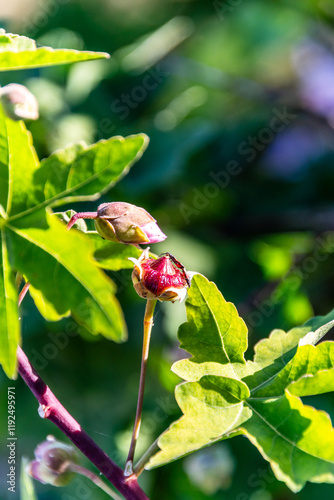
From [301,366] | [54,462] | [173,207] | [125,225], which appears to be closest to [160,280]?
[125,225]

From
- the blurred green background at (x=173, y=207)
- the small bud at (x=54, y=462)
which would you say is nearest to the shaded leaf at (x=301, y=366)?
the small bud at (x=54, y=462)

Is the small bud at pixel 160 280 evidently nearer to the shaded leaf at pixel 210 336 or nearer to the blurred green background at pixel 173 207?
the shaded leaf at pixel 210 336

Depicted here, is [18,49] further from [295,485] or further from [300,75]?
[300,75]

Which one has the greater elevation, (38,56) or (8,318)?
(38,56)

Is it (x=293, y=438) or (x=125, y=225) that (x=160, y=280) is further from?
(x=293, y=438)

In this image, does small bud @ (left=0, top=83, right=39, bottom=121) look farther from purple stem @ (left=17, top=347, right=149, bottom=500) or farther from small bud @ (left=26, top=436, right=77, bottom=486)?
small bud @ (left=26, top=436, right=77, bottom=486)

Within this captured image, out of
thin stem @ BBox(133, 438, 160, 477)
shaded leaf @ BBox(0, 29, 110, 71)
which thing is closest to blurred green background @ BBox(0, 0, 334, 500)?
thin stem @ BBox(133, 438, 160, 477)

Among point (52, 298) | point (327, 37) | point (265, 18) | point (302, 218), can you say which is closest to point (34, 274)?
point (52, 298)
